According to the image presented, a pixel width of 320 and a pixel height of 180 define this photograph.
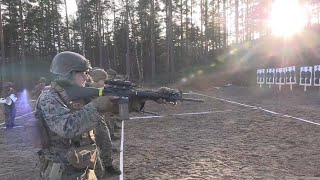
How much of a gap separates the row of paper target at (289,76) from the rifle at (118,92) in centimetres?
1998

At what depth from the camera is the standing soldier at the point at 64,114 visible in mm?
2748

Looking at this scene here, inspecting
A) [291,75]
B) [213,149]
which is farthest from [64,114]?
[291,75]

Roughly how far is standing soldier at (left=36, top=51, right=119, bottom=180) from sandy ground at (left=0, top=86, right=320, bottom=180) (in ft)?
3.57

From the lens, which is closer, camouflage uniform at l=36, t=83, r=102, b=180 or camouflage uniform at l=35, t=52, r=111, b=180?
camouflage uniform at l=36, t=83, r=102, b=180

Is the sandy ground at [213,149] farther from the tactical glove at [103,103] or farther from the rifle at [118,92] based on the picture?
the tactical glove at [103,103]

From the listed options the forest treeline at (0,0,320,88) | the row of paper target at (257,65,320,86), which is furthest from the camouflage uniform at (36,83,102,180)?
the forest treeline at (0,0,320,88)

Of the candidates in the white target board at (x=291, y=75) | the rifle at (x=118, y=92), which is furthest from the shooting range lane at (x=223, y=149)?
the white target board at (x=291, y=75)

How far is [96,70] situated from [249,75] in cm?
3195

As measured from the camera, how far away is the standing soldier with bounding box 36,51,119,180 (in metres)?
2.75

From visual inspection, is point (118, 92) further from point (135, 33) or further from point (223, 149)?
point (135, 33)

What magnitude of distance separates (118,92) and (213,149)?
5.02 m

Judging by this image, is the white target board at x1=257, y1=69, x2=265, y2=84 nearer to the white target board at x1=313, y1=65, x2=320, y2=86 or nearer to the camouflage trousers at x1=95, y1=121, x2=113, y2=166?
the white target board at x1=313, y1=65, x2=320, y2=86

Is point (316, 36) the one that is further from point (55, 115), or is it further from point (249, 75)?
point (55, 115)

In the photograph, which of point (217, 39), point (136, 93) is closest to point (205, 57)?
point (217, 39)
